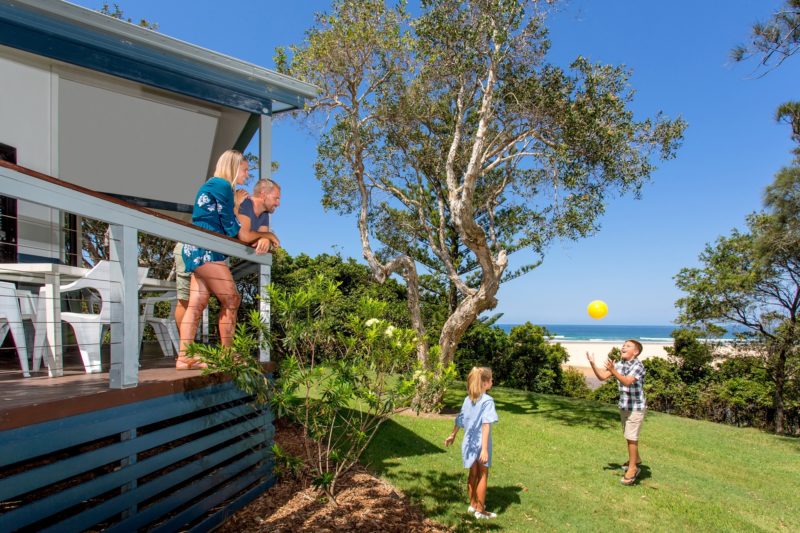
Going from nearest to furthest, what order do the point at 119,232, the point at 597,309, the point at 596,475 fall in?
the point at 119,232
the point at 596,475
the point at 597,309

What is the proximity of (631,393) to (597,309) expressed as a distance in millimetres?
2054

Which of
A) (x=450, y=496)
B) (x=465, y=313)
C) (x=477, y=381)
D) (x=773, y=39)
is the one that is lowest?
(x=450, y=496)

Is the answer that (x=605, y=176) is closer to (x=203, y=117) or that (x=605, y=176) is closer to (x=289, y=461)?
(x=203, y=117)

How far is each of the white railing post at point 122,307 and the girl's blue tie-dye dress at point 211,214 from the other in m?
0.88

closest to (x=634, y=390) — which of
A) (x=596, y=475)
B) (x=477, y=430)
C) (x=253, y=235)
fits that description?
(x=596, y=475)

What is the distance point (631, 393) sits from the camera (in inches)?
244

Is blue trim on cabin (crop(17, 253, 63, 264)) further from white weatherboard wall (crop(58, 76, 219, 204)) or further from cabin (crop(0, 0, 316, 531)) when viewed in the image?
white weatherboard wall (crop(58, 76, 219, 204))

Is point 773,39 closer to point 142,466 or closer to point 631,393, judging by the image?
point 631,393

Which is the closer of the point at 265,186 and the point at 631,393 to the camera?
the point at 265,186

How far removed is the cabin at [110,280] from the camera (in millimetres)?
2744

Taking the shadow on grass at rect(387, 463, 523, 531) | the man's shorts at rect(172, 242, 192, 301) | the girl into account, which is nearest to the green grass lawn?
Result: the shadow on grass at rect(387, 463, 523, 531)

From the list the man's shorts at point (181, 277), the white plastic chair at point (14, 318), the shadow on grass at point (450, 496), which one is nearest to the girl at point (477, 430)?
the shadow on grass at point (450, 496)

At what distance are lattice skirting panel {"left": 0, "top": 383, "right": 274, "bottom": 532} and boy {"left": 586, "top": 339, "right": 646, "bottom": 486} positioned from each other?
4.05m

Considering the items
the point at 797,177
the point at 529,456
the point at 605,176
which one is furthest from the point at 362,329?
the point at 797,177
